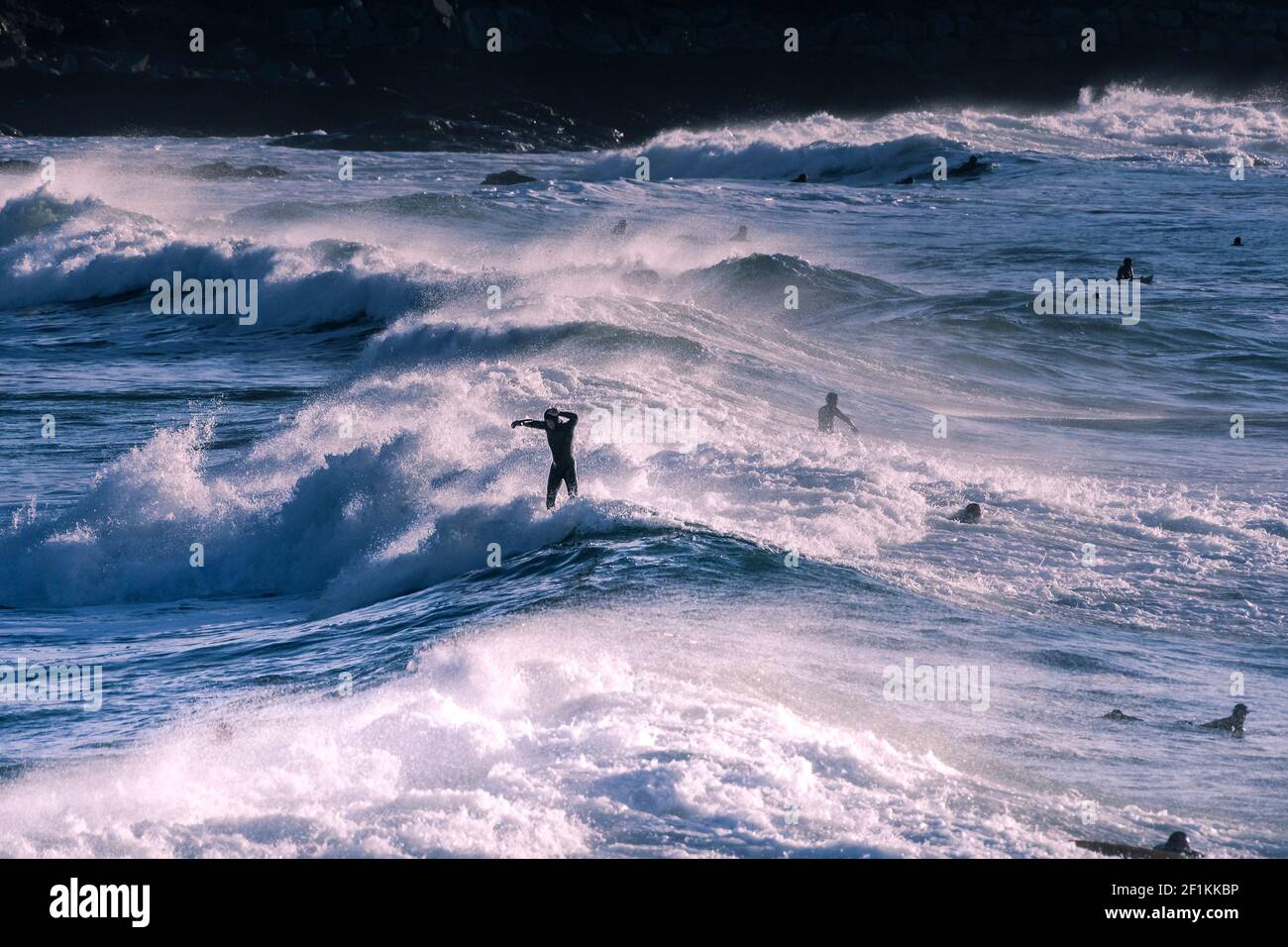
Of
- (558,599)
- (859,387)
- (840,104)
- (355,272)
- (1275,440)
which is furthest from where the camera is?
(840,104)

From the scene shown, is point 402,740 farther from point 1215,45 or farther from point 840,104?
point 1215,45

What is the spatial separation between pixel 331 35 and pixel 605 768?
80.3 meters

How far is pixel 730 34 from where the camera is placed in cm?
8894

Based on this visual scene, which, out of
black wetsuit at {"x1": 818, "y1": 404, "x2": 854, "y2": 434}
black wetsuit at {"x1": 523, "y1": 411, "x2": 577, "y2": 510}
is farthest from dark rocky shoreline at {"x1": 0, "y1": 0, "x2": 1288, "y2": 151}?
black wetsuit at {"x1": 523, "y1": 411, "x2": 577, "y2": 510}

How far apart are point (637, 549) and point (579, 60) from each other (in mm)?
73705

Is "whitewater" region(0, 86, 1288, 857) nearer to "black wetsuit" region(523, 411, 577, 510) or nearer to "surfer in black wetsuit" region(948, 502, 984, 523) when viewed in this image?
"surfer in black wetsuit" region(948, 502, 984, 523)

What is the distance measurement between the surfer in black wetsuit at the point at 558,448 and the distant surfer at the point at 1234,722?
20.3ft

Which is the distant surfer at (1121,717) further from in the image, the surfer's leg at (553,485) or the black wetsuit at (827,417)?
the black wetsuit at (827,417)

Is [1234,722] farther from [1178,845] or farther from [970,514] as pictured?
[970,514]

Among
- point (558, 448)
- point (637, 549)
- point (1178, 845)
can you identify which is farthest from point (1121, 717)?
point (558, 448)

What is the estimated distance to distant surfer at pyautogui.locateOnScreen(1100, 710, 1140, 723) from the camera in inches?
450

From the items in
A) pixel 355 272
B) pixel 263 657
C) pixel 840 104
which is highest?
pixel 840 104

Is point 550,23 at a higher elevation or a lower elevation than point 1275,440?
higher

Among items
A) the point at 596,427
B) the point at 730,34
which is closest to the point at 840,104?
the point at 730,34
